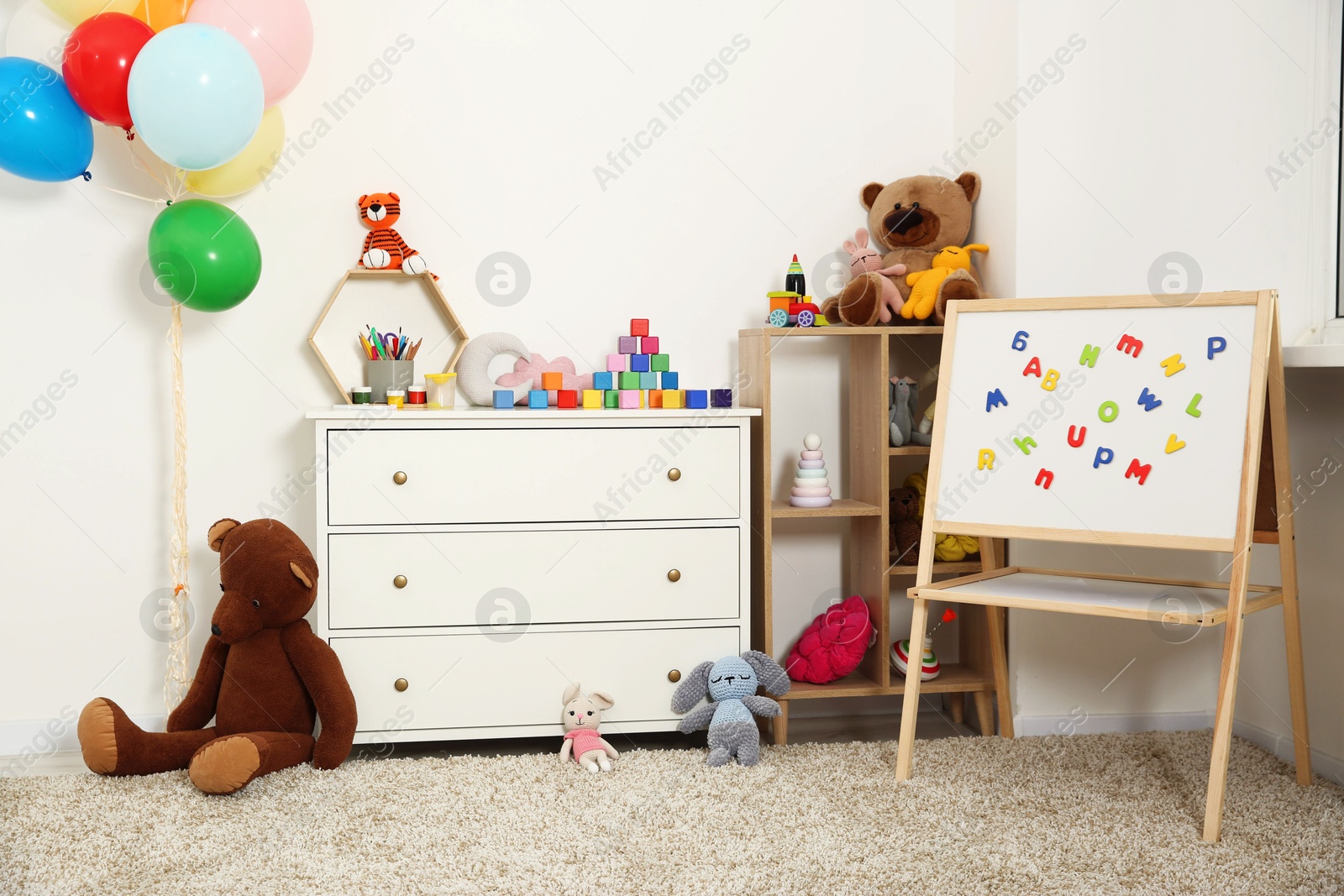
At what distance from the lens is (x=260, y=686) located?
2.16 meters

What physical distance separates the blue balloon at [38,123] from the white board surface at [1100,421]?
200 centimetres

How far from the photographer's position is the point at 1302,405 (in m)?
2.18

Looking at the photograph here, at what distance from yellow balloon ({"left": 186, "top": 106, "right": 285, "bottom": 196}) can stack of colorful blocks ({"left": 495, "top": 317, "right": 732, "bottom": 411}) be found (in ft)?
2.56

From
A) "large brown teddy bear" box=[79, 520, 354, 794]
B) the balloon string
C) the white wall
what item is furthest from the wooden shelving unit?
the balloon string

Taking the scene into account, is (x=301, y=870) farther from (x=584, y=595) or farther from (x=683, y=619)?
(x=683, y=619)

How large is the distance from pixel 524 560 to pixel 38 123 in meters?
1.39

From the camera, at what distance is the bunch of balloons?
1.90 meters

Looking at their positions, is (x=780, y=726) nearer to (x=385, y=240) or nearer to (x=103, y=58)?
(x=385, y=240)

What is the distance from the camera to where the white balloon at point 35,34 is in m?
2.31

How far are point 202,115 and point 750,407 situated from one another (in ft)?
4.56

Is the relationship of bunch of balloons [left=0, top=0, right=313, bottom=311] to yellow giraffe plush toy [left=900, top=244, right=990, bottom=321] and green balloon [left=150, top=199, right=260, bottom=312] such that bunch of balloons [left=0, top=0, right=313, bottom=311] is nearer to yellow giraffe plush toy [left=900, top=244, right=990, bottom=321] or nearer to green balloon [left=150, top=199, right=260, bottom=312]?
green balloon [left=150, top=199, right=260, bottom=312]

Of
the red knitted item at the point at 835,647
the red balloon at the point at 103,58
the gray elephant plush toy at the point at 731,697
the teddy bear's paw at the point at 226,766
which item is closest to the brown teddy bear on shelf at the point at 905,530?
the red knitted item at the point at 835,647

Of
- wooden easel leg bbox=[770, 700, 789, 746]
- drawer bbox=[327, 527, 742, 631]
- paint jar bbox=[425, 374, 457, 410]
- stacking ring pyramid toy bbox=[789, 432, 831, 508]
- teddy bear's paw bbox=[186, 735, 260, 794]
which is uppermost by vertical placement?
paint jar bbox=[425, 374, 457, 410]

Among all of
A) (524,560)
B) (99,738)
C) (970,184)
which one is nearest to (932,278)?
(970,184)
